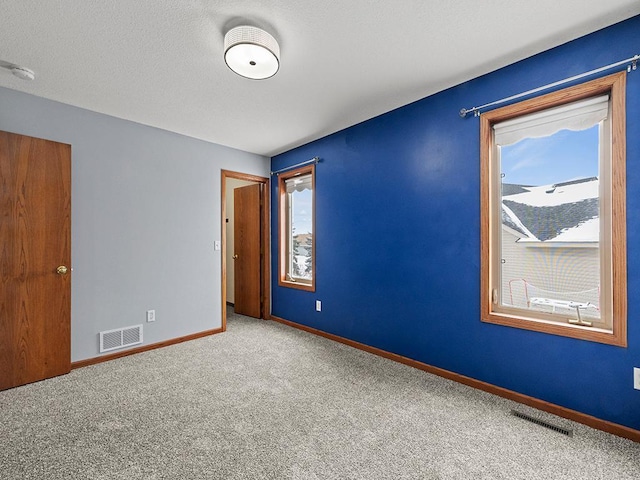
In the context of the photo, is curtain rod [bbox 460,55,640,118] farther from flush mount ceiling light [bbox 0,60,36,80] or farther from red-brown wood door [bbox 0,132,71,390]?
red-brown wood door [bbox 0,132,71,390]

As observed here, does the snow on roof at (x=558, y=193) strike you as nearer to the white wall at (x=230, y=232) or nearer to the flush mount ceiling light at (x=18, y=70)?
the flush mount ceiling light at (x=18, y=70)

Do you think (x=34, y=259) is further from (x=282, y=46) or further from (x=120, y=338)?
(x=282, y=46)

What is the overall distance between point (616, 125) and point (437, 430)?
2.18 m

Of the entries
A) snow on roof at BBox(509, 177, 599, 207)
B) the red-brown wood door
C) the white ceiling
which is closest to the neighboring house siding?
snow on roof at BBox(509, 177, 599, 207)

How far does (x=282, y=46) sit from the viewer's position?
203 centimetres

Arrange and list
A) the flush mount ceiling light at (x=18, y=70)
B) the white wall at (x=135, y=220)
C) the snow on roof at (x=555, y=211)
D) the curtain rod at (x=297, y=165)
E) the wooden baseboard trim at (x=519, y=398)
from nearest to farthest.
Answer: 1. the wooden baseboard trim at (x=519, y=398)
2. the snow on roof at (x=555, y=211)
3. the flush mount ceiling light at (x=18, y=70)
4. the white wall at (x=135, y=220)
5. the curtain rod at (x=297, y=165)

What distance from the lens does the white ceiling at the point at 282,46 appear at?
5.60 feet

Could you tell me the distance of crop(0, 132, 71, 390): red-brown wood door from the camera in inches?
94.7

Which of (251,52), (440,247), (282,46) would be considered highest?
(282,46)

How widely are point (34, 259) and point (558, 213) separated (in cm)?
417

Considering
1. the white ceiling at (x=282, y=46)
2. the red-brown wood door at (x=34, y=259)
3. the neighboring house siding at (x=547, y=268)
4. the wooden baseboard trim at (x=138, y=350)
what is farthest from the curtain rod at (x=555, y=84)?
the wooden baseboard trim at (x=138, y=350)

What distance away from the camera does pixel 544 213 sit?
87.0 inches

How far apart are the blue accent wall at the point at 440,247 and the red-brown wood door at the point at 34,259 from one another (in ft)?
8.34

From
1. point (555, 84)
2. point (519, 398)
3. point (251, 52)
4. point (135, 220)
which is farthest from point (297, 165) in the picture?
point (519, 398)
